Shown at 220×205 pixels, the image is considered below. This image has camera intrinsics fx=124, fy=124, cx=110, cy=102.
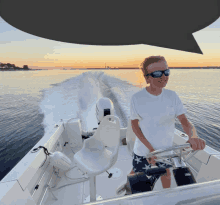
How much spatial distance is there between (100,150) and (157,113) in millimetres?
820

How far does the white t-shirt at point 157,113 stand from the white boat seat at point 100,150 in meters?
0.43

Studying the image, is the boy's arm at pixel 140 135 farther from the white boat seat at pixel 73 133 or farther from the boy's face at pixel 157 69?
the white boat seat at pixel 73 133

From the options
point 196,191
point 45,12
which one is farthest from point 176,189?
point 45,12

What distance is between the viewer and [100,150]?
130cm

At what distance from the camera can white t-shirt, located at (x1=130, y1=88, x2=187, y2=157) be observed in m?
0.73

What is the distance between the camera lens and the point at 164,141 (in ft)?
2.49

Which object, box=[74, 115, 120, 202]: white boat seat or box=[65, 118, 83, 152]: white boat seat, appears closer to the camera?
box=[74, 115, 120, 202]: white boat seat

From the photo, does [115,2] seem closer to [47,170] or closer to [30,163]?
[30,163]

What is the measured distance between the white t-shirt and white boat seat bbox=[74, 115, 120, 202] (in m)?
0.43

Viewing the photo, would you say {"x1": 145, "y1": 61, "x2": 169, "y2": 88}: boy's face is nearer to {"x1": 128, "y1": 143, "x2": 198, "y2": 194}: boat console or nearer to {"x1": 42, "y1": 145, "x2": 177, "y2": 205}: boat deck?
{"x1": 128, "y1": 143, "x2": 198, "y2": 194}: boat console

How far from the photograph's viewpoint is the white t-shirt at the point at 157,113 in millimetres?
725

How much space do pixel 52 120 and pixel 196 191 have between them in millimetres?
5978

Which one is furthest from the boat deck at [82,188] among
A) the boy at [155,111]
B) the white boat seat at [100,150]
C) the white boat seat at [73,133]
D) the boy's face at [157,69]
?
the boy's face at [157,69]

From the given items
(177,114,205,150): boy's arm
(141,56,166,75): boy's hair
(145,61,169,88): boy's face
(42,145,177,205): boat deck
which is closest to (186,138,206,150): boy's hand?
(177,114,205,150): boy's arm
